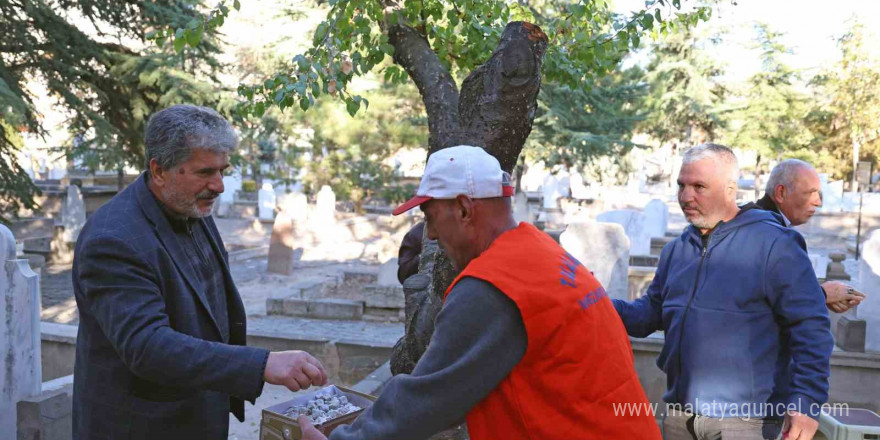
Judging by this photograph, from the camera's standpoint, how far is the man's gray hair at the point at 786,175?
351 centimetres

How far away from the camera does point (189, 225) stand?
254 cm

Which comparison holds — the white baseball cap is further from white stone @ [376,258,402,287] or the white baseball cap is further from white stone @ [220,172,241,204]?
white stone @ [220,172,241,204]

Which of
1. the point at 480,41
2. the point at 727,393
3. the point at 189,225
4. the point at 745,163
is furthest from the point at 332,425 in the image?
the point at 745,163

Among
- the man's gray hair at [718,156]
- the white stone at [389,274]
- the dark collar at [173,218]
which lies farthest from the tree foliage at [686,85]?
the dark collar at [173,218]

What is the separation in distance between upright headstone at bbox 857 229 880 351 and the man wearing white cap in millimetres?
5435

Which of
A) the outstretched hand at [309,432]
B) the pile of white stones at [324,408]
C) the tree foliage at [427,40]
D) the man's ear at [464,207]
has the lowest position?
the pile of white stones at [324,408]

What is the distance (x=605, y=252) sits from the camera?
6.88 m

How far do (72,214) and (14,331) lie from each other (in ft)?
47.3

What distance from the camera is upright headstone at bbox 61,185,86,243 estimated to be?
1661cm

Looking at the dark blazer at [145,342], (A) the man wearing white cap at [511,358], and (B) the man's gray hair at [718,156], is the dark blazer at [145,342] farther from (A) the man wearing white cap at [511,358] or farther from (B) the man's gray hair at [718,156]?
(B) the man's gray hair at [718,156]

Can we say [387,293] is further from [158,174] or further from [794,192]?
[158,174]

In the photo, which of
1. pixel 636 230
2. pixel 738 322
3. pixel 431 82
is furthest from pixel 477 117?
pixel 636 230

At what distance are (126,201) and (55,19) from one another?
14.5m

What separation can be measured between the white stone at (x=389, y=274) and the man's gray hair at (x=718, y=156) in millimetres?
7419
